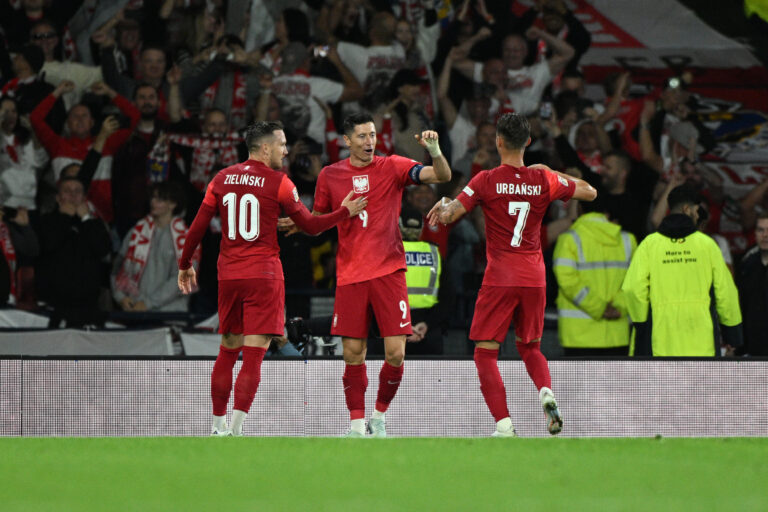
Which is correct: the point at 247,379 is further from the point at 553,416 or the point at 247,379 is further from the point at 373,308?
the point at 553,416

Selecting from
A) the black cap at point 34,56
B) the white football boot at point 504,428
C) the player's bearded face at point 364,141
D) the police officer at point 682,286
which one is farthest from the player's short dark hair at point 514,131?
the black cap at point 34,56

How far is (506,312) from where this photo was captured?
7.14 meters

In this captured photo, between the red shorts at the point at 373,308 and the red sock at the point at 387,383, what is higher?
the red shorts at the point at 373,308

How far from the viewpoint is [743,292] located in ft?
33.2

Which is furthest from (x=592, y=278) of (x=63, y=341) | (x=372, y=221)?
(x=63, y=341)

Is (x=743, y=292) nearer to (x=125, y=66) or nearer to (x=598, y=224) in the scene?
(x=598, y=224)

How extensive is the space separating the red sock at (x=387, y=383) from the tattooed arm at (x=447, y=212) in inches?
37.2

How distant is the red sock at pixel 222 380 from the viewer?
7426mm

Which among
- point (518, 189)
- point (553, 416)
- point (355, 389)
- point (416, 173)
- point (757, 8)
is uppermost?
point (757, 8)

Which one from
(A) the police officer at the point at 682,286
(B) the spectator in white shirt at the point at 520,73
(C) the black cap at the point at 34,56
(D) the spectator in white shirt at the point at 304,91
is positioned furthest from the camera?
(B) the spectator in white shirt at the point at 520,73

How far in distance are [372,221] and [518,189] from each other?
88 cm

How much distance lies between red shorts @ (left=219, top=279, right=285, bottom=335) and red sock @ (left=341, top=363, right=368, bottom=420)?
1.61ft

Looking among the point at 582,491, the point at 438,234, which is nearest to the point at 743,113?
the point at 438,234

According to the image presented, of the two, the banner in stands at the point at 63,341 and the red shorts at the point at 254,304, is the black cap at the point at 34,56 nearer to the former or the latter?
the banner in stands at the point at 63,341
